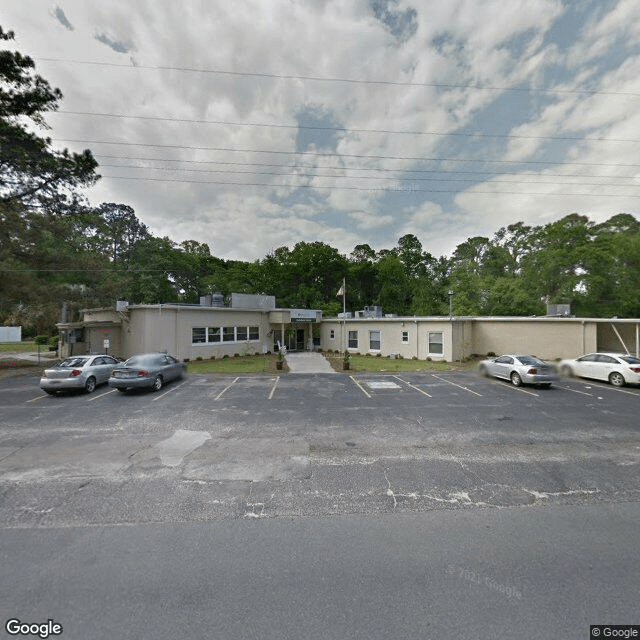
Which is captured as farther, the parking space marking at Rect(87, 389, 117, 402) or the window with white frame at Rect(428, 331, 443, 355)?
the window with white frame at Rect(428, 331, 443, 355)

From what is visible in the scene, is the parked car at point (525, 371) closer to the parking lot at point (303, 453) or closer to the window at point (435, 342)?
the parking lot at point (303, 453)

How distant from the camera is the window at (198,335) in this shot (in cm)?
2211

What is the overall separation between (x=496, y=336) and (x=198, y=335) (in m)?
22.6

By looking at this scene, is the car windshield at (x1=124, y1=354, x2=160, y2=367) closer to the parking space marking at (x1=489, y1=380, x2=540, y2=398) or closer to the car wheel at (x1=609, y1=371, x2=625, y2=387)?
the parking space marking at (x1=489, y1=380, x2=540, y2=398)

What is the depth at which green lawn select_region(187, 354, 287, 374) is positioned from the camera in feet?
61.5

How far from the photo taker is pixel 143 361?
1376cm

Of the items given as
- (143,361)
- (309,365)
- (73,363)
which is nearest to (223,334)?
(309,365)

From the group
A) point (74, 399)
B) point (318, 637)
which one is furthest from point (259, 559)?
point (74, 399)

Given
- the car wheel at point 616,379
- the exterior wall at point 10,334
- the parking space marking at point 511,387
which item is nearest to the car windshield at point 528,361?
the parking space marking at point 511,387

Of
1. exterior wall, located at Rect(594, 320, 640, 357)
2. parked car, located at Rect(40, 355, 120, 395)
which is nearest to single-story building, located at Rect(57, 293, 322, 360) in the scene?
parked car, located at Rect(40, 355, 120, 395)

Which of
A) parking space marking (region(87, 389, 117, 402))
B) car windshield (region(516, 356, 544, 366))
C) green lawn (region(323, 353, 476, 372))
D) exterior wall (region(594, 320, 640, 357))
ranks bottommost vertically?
parking space marking (region(87, 389, 117, 402))

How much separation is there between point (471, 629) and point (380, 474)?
312 cm

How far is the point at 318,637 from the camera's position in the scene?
8.59 feet

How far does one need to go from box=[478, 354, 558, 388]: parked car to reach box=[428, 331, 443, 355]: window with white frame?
24.7 feet
